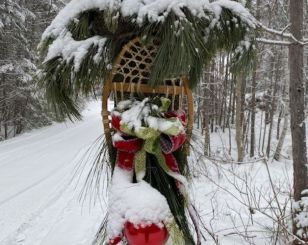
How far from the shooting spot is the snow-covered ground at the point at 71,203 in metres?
3.99

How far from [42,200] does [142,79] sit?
16.1 feet

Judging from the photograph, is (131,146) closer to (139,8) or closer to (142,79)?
(142,79)

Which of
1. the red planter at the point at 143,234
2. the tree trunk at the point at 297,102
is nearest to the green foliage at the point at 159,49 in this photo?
the red planter at the point at 143,234

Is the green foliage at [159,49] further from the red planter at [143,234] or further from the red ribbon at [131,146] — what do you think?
the red planter at [143,234]

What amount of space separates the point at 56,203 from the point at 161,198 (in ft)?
15.6

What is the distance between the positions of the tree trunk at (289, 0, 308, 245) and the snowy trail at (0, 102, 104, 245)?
84.0 inches

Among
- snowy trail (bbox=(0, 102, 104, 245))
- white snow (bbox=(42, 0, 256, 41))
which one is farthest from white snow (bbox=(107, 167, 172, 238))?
snowy trail (bbox=(0, 102, 104, 245))

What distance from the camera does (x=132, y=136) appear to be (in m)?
1.05

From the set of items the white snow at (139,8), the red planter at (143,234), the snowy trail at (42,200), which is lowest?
the snowy trail at (42,200)

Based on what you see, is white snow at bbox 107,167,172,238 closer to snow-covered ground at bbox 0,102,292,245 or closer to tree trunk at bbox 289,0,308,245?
snow-covered ground at bbox 0,102,292,245

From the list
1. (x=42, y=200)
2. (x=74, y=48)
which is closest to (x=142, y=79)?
(x=74, y=48)

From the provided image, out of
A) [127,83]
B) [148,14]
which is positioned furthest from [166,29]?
[127,83]

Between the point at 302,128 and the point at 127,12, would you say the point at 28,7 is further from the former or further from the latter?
the point at 127,12

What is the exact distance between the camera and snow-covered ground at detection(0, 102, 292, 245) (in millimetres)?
3988
